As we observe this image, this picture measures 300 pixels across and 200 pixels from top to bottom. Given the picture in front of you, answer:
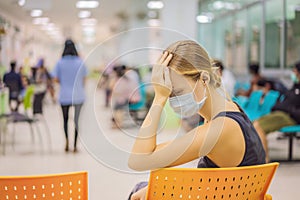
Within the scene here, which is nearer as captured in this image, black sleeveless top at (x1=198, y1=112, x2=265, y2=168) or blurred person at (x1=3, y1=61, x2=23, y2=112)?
black sleeveless top at (x1=198, y1=112, x2=265, y2=168)

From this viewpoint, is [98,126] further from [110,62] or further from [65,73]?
[65,73]

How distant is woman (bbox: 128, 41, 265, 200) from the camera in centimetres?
174

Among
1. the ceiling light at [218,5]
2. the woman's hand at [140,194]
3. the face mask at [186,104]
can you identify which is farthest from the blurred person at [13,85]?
the ceiling light at [218,5]

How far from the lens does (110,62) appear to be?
2055 millimetres

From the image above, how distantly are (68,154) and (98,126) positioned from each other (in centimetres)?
442

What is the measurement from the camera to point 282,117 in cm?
544

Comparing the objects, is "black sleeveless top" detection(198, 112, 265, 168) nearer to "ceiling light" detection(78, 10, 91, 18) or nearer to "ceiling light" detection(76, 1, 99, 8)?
"ceiling light" detection(76, 1, 99, 8)

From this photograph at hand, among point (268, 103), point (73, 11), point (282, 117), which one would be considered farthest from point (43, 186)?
point (73, 11)

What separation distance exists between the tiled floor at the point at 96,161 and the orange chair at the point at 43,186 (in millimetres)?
123

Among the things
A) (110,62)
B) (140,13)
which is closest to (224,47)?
(140,13)

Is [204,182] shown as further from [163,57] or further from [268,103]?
[268,103]

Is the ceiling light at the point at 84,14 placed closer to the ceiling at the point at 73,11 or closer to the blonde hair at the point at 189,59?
the ceiling at the point at 73,11

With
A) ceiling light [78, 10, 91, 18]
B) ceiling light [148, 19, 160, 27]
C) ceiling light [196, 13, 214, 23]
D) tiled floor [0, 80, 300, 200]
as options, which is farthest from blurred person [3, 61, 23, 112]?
ceiling light [78, 10, 91, 18]

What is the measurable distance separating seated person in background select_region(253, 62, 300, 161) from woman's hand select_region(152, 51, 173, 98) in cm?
362
